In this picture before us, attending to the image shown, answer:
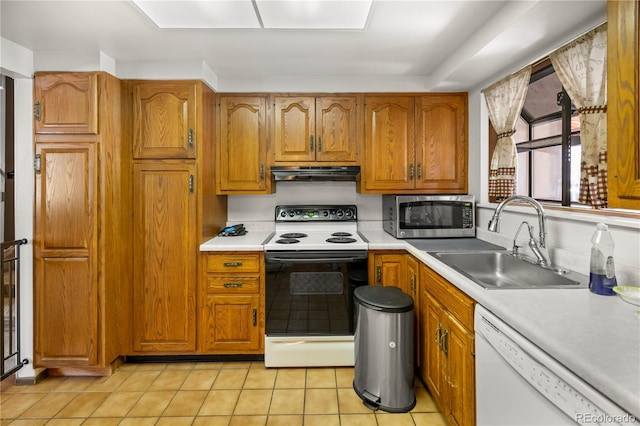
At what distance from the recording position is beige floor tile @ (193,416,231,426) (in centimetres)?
193

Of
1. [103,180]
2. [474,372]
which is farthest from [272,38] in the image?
[474,372]

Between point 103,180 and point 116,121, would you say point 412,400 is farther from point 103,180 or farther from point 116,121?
point 116,121

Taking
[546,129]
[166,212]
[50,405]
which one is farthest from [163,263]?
[546,129]

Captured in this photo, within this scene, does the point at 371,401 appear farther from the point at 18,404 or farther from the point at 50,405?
the point at 18,404

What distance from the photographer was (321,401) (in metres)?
2.14

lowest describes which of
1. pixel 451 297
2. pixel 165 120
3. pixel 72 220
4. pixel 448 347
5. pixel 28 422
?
pixel 28 422

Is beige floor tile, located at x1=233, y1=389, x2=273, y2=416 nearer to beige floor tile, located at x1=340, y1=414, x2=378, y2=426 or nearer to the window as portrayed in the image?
beige floor tile, located at x1=340, y1=414, x2=378, y2=426

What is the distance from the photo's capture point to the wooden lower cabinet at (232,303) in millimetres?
2570

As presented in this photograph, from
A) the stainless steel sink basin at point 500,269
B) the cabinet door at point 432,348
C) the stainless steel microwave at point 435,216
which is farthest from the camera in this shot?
the stainless steel microwave at point 435,216

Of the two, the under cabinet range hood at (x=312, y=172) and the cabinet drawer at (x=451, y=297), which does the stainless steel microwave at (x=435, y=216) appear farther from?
the cabinet drawer at (x=451, y=297)

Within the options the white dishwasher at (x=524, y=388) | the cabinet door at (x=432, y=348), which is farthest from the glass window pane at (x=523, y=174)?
the white dishwasher at (x=524, y=388)

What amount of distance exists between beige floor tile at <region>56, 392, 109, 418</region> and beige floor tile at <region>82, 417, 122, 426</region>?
67 mm

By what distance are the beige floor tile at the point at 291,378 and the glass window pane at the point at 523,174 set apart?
205cm

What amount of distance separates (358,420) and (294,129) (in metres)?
2.14
